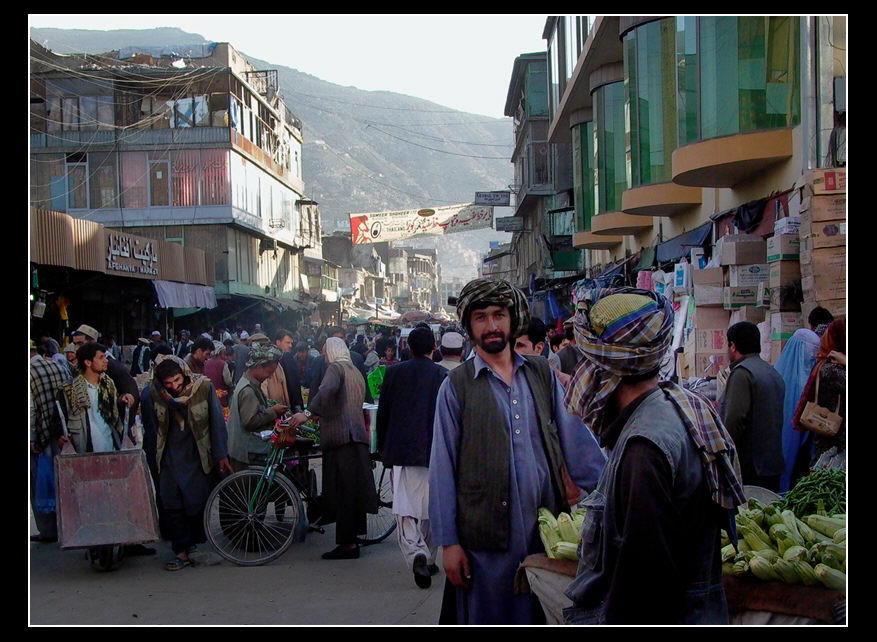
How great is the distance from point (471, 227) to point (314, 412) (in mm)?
36452

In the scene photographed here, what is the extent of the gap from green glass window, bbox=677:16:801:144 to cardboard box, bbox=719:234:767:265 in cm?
162

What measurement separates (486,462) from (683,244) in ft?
31.9

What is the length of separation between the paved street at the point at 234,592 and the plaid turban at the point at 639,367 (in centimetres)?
347

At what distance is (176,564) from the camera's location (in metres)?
6.87

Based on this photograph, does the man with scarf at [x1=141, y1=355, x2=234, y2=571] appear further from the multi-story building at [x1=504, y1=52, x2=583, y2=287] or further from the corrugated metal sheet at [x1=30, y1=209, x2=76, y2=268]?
the multi-story building at [x1=504, y1=52, x2=583, y2=287]

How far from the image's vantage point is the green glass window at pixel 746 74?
9.88 meters

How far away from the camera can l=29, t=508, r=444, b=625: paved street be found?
5.61 meters

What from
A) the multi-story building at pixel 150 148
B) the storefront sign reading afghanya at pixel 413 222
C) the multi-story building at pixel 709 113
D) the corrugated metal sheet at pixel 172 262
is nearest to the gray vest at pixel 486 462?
the multi-story building at pixel 709 113

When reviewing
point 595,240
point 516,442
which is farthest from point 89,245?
point 516,442

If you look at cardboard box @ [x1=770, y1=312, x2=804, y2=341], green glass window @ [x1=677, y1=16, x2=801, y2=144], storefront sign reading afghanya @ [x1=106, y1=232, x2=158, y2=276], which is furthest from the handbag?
storefront sign reading afghanya @ [x1=106, y1=232, x2=158, y2=276]

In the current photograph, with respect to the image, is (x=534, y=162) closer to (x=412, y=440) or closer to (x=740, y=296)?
(x=740, y=296)
